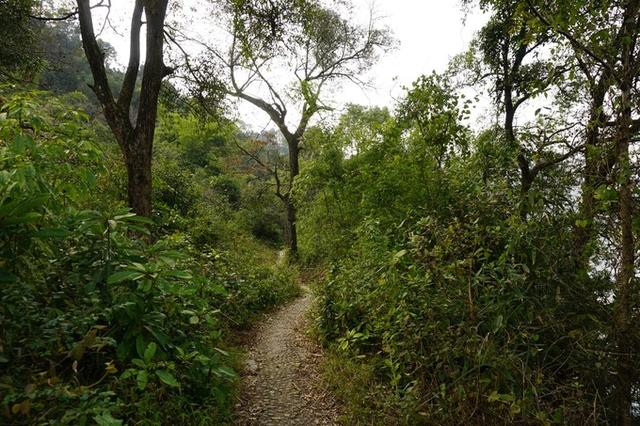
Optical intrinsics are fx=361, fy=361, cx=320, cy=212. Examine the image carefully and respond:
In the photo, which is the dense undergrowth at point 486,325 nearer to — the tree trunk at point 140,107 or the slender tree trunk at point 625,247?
the slender tree trunk at point 625,247

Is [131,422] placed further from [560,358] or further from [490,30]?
[490,30]

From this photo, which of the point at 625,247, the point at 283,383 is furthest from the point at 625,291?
the point at 283,383

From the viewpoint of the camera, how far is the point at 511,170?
745 cm

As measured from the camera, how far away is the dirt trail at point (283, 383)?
4.06 metres

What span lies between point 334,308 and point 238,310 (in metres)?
1.91

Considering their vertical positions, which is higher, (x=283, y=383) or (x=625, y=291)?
(x=625, y=291)

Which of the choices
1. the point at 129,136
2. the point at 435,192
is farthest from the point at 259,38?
the point at 435,192

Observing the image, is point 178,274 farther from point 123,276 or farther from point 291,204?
point 291,204

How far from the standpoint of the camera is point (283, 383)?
4875 mm

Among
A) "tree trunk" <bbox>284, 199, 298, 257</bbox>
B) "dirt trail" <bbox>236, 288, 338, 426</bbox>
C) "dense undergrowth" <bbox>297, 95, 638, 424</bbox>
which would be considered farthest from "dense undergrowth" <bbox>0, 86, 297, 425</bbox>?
"tree trunk" <bbox>284, 199, 298, 257</bbox>

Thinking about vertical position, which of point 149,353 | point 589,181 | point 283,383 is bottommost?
point 283,383

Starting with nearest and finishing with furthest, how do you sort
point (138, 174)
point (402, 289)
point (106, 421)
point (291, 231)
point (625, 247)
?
point (106, 421) → point (625, 247) → point (402, 289) → point (138, 174) → point (291, 231)

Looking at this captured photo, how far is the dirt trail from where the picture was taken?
406 centimetres

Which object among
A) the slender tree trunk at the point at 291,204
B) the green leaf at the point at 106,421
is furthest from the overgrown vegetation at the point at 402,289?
the slender tree trunk at the point at 291,204
